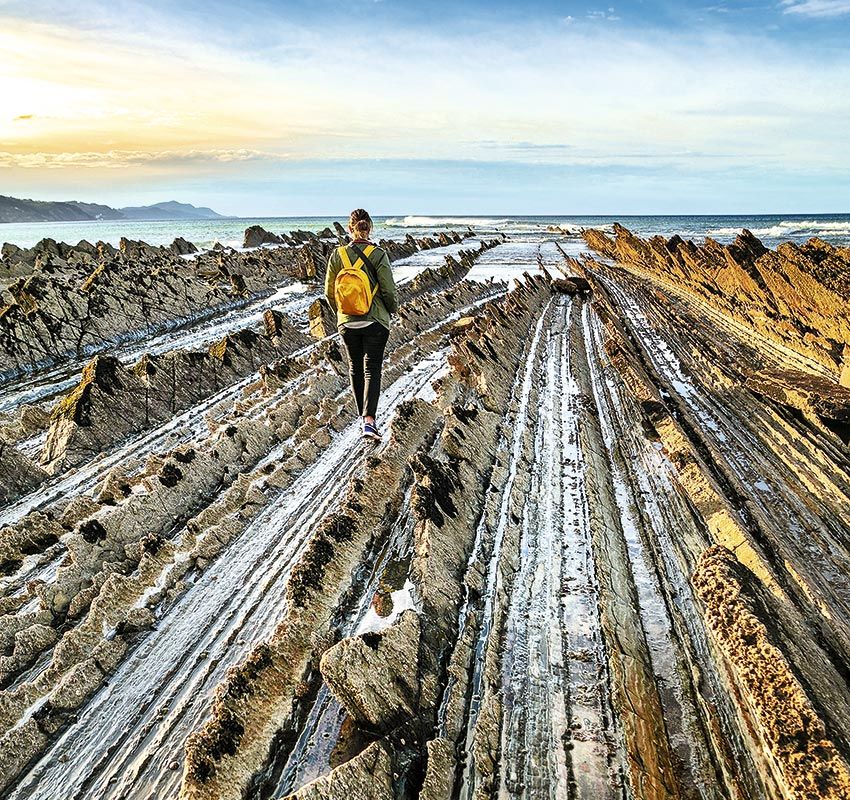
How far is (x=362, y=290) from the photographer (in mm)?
5227

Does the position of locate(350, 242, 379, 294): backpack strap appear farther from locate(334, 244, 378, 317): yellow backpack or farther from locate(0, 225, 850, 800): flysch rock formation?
locate(0, 225, 850, 800): flysch rock formation

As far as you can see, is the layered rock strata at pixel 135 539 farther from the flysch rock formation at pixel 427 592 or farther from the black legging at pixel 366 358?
the black legging at pixel 366 358

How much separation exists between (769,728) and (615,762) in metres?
0.80

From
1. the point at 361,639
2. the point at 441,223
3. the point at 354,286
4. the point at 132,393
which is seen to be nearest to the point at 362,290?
the point at 354,286

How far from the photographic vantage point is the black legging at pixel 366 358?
5.58 m

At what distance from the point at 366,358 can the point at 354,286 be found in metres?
0.88

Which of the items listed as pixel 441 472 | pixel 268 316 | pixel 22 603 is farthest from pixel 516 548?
pixel 268 316

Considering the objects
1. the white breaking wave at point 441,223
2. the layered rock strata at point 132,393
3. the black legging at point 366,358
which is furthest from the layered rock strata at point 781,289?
the white breaking wave at point 441,223

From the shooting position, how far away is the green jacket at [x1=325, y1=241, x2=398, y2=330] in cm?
526

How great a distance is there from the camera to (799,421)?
6914 mm

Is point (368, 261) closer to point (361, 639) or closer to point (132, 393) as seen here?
point (361, 639)

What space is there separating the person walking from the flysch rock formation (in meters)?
1.17

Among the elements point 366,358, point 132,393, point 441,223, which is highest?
point 441,223

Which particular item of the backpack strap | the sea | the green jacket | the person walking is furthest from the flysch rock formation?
the sea
